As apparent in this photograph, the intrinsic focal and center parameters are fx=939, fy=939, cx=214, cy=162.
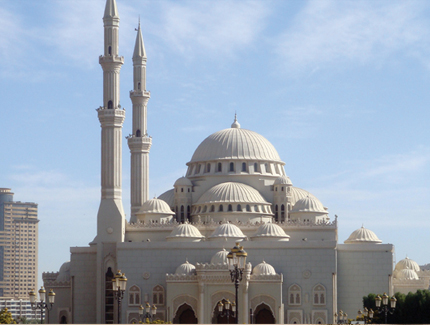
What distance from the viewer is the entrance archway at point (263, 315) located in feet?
209

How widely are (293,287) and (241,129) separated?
17914 mm

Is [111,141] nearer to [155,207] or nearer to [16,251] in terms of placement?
[155,207]

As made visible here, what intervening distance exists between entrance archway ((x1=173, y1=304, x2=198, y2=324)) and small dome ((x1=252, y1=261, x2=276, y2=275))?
17.4ft

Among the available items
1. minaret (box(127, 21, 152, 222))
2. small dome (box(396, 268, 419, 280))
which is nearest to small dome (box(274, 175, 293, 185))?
minaret (box(127, 21, 152, 222))

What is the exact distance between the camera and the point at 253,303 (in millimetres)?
62938

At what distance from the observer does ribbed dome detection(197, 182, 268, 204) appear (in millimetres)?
70750

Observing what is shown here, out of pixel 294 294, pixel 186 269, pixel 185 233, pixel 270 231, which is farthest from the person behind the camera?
pixel 185 233

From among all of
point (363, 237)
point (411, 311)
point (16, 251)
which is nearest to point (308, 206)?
point (363, 237)

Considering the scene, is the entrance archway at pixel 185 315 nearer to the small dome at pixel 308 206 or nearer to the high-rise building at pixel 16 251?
the small dome at pixel 308 206

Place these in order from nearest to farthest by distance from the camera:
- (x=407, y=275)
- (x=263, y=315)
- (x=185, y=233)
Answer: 1. (x=263, y=315)
2. (x=185, y=233)
3. (x=407, y=275)

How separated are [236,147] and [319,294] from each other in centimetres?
1619

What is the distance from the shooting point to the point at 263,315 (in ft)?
211

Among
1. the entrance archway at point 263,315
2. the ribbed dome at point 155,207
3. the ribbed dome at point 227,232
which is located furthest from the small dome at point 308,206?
the ribbed dome at point 155,207

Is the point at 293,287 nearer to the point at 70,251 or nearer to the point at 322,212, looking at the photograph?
the point at 322,212
